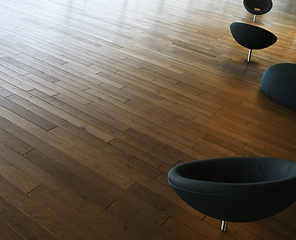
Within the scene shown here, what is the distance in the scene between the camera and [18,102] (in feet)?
10.9

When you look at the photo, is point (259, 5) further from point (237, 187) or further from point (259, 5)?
point (237, 187)

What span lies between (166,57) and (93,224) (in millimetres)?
3586

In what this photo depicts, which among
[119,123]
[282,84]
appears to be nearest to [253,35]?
[282,84]

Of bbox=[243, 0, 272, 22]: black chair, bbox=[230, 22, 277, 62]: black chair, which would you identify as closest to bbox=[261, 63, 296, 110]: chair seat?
bbox=[230, 22, 277, 62]: black chair

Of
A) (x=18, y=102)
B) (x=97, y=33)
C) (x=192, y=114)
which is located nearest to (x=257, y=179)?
(x=192, y=114)

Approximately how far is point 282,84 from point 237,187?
283cm

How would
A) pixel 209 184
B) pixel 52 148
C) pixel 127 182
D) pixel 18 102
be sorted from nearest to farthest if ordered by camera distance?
pixel 209 184 < pixel 127 182 < pixel 52 148 < pixel 18 102

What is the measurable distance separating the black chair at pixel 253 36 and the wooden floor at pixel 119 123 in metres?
0.38

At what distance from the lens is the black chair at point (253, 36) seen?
4.92 meters

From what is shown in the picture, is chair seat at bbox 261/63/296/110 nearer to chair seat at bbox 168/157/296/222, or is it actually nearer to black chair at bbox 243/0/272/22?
chair seat at bbox 168/157/296/222

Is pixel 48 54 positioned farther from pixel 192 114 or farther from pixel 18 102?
pixel 192 114

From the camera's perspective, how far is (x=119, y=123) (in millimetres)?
3230

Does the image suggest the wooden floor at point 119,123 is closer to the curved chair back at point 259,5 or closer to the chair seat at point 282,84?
the chair seat at point 282,84

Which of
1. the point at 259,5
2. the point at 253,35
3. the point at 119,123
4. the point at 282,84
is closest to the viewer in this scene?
the point at 119,123
